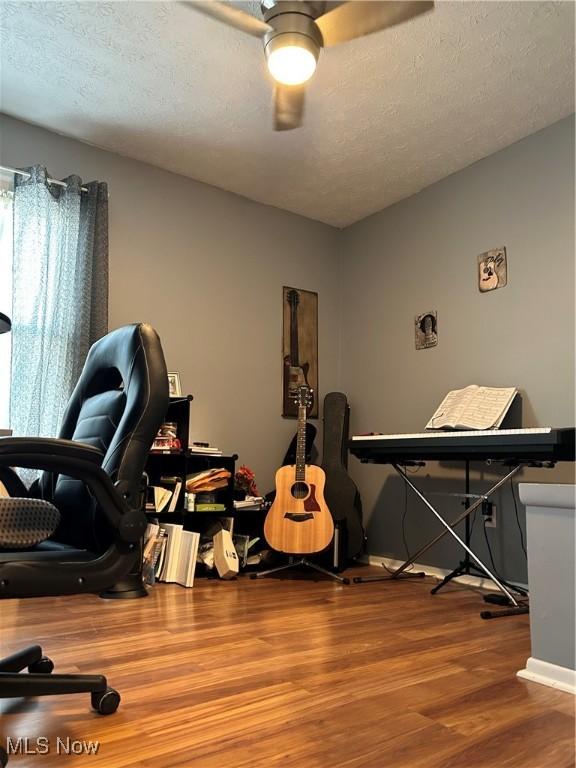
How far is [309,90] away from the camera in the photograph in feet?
9.44

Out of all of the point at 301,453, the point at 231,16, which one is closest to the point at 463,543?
the point at 301,453

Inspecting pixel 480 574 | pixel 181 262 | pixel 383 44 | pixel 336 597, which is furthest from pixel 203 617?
pixel 383 44

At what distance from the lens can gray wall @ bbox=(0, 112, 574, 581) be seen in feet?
10.1

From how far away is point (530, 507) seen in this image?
172 cm

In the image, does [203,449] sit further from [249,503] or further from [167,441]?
[249,503]

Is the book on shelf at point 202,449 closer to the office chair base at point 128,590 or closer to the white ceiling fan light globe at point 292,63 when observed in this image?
the office chair base at point 128,590

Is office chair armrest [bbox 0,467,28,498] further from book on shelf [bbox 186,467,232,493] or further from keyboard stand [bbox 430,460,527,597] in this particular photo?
keyboard stand [bbox 430,460,527,597]

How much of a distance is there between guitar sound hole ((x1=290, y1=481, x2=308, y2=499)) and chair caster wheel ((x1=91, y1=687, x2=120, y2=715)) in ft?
6.28

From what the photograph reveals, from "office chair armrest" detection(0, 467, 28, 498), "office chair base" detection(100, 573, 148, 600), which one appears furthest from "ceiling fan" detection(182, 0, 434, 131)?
"office chair base" detection(100, 573, 148, 600)

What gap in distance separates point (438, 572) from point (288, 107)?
269cm

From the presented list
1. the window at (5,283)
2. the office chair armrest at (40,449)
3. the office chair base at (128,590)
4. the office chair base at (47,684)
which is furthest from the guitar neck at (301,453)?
the office chair armrest at (40,449)

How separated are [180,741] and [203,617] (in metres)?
1.10

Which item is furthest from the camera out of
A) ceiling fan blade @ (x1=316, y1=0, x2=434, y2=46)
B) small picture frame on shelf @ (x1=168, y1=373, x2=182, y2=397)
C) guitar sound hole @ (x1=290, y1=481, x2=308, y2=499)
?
small picture frame on shelf @ (x1=168, y1=373, x2=182, y2=397)

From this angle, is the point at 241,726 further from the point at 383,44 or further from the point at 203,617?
the point at 383,44
